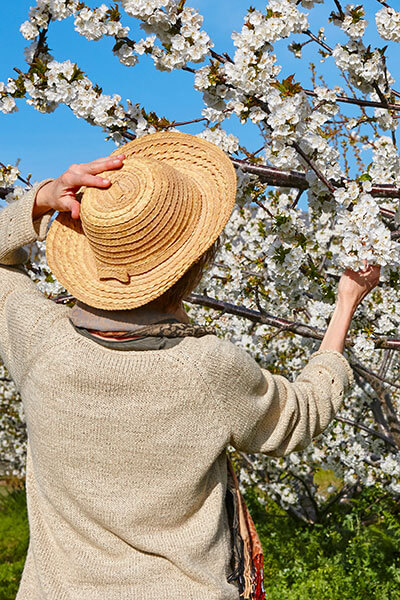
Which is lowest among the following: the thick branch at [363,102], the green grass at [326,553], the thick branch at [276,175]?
the green grass at [326,553]

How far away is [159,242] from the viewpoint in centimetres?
175

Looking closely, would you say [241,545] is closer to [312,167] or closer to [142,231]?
[142,231]

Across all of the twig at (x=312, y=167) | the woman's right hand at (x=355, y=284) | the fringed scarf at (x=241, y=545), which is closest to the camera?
the fringed scarf at (x=241, y=545)

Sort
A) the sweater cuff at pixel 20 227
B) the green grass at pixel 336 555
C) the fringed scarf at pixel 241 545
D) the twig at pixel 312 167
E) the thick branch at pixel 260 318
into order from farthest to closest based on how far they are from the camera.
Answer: the green grass at pixel 336 555 → the thick branch at pixel 260 318 → the twig at pixel 312 167 → the sweater cuff at pixel 20 227 → the fringed scarf at pixel 241 545

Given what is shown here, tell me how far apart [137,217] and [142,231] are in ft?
0.13

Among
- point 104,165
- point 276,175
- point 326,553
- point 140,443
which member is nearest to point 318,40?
point 276,175

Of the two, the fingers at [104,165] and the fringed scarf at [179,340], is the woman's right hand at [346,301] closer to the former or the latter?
the fringed scarf at [179,340]

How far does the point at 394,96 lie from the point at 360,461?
367 cm

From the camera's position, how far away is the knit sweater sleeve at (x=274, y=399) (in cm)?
171

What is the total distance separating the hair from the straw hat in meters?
0.07

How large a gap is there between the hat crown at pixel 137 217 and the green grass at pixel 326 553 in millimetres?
4059

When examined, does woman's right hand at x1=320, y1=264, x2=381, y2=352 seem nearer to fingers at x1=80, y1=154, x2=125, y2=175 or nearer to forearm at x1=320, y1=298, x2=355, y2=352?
forearm at x1=320, y1=298, x2=355, y2=352

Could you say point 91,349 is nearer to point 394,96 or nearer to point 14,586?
point 394,96

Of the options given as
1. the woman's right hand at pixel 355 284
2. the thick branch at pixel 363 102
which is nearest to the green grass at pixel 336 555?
the woman's right hand at pixel 355 284
